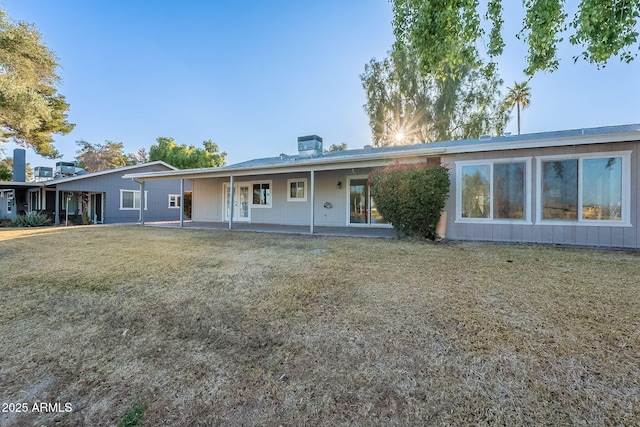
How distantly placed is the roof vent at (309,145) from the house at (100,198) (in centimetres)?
732

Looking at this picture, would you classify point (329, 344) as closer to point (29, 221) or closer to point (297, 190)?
point (297, 190)

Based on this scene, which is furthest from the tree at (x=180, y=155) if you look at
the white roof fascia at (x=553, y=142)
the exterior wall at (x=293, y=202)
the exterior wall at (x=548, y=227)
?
the white roof fascia at (x=553, y=142)

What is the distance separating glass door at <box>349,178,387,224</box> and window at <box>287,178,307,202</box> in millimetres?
2068

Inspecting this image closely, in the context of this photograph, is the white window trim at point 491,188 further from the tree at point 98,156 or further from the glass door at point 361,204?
the tree at point 98,156

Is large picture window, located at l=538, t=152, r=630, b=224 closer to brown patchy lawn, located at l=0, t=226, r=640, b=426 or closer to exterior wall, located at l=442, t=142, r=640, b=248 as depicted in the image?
exterior wall, located at l=442, t=142, r=640, b=248

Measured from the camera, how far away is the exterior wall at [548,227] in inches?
257

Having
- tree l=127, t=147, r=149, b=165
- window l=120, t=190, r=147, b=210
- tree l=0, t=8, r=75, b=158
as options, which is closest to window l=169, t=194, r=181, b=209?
window l=120, t=190, r=147, b=210

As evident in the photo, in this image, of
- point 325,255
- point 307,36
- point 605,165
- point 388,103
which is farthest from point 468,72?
point 325,255

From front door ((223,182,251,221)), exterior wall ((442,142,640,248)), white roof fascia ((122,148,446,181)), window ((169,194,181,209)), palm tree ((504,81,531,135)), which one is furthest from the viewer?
palm tree ((504,81,531,135))

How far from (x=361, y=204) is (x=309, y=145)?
5.35 metres

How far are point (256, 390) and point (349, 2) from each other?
448 inches

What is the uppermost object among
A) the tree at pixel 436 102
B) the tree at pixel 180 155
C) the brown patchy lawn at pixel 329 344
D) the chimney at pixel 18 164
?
the tree at pixel 436 102

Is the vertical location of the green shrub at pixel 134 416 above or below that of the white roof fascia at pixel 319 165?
below

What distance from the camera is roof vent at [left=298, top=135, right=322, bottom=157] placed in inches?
608
